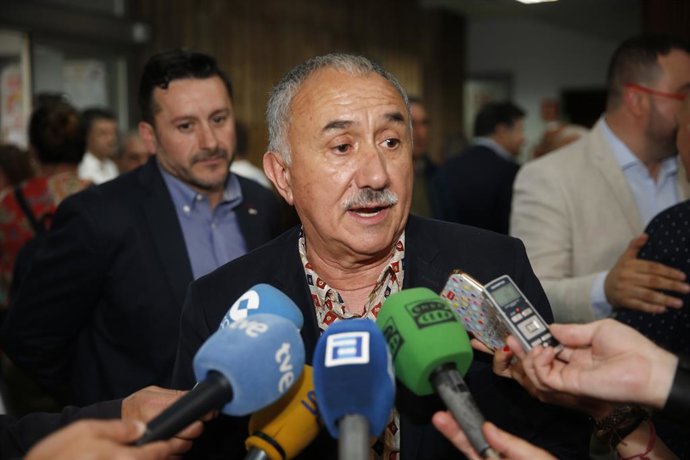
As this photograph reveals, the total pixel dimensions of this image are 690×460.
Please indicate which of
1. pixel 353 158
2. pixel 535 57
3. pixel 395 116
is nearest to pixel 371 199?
pixel 353 158

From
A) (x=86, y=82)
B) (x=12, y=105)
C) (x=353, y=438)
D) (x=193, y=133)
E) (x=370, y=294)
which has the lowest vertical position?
(x=12, y=105)

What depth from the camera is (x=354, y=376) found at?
108 cm

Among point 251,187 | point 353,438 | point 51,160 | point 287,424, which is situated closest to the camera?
point 353,438

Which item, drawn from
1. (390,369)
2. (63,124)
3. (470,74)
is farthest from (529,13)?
(390,369)

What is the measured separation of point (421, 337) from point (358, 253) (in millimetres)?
555

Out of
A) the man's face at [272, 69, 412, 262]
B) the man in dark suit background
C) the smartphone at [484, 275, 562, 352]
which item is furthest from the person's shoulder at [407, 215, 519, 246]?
the man in dark suit background

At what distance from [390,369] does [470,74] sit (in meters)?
13.1

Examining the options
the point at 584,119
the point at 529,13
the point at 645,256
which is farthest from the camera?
the point at 584,119

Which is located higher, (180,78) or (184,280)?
(180,78)

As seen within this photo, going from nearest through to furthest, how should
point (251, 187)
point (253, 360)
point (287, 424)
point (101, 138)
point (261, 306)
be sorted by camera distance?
point (253, 360)
point (287, 424)
point (261, 306)
point (251, 187)
point (101, 138)

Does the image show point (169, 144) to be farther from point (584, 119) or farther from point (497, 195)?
point (584, 119)

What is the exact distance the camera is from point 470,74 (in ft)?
44.9

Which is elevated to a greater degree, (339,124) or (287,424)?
(339,124)

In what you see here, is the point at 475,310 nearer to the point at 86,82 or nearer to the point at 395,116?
the point at 395,116
